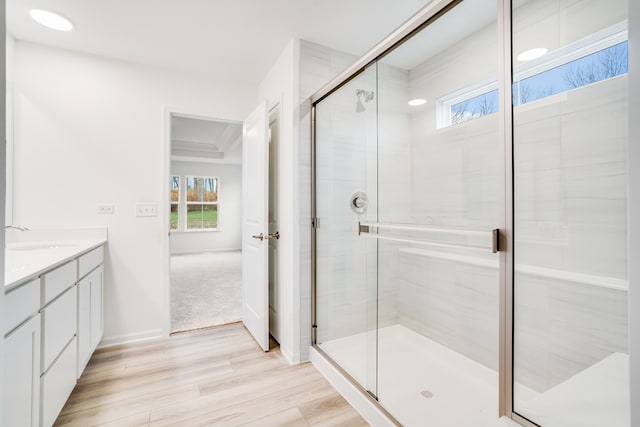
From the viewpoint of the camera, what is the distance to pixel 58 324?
152 centimetres

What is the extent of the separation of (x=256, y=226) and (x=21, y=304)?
1.61 metres

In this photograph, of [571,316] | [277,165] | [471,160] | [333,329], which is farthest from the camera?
[277,165]

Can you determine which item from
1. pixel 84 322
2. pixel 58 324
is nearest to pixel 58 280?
pixel 58 324

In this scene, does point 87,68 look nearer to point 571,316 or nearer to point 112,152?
point 112,152

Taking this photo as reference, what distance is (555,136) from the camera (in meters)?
1.40

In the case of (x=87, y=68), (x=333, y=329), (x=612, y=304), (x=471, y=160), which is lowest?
(x=333, y=329)

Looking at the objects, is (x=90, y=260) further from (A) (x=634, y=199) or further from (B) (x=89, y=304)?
(A) (x=634, y=199)

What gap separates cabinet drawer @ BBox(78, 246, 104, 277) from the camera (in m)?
1.91

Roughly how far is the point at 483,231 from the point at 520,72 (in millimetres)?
638

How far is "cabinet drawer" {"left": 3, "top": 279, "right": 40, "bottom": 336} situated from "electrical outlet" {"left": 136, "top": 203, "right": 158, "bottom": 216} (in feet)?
4.76

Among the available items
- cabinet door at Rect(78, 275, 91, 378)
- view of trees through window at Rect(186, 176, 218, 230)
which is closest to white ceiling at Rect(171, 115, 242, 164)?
view of trees through window at Rect(186, 176, 218, 230)

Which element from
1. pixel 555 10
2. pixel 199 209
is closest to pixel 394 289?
pixel 555 10

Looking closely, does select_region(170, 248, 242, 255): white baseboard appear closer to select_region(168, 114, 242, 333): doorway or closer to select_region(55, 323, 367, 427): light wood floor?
select_region(168, 114, 242, 333): doorway

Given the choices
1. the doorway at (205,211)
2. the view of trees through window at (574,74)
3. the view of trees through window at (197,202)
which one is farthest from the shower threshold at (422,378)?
the view of trees through window at (197,202)
